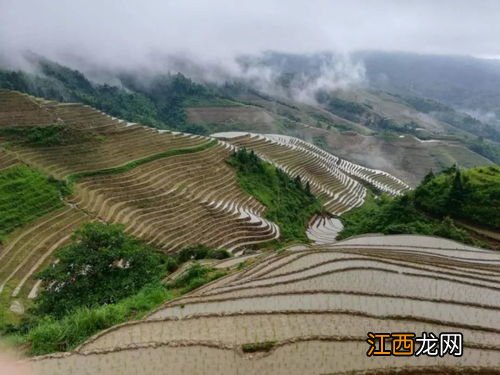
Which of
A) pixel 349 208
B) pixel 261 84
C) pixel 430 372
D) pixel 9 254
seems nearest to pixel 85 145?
pixel 9 254

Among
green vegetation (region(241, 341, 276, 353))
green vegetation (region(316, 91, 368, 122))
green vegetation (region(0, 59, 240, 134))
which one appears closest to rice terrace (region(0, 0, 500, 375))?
green vegetation (region(241, 341, 276, 353))

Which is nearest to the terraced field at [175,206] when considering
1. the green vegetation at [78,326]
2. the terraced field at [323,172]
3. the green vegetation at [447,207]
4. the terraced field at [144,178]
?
the terraced field at [144,178]

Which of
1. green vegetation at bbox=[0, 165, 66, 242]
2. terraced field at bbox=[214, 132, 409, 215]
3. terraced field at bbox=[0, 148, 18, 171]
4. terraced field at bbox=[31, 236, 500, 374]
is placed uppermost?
terraced field at bbox=[31, 236, 500, 374]

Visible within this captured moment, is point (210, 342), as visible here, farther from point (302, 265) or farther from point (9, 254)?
point (9, 254)

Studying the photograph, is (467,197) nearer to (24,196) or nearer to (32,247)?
(32,247)

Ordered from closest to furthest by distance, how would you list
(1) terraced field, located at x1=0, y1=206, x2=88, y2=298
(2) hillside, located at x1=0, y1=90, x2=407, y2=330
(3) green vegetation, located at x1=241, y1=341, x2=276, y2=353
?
(3) green vegetation, located at x1=241, y1=341, x2=276, y2=353 < (1) terraced field, located at x1=0, y1=206, x2=88, y2=298 < (2) hillside, located at x1=0, y1=90, x2=407, y2=330

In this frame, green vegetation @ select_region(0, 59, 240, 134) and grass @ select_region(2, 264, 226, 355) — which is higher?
green vegetation @ select_region(0, 59, 240, 134)

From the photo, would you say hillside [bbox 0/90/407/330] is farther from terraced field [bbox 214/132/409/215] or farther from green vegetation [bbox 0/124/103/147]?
terraced field [bbox 214/132/409/215]

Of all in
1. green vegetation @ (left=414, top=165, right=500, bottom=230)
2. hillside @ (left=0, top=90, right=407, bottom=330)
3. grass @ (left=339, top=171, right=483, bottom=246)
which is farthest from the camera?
green vegetation @ (left=414, top=165, right=500, bottom=230)
